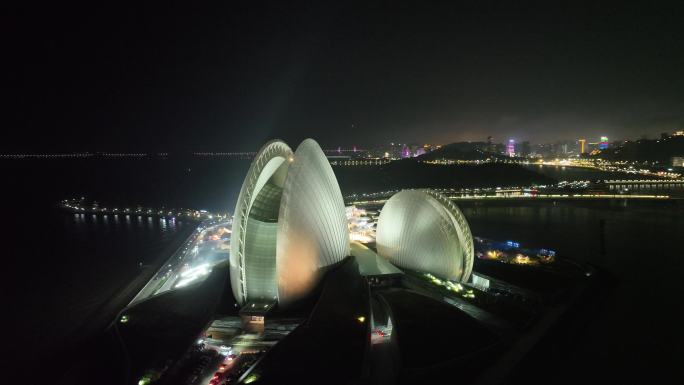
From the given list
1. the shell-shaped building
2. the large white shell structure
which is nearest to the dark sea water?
the large white shell structure

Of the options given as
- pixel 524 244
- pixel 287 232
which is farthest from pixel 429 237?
pixel 524 244

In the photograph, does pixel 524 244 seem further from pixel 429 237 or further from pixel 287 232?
pixel 287 232

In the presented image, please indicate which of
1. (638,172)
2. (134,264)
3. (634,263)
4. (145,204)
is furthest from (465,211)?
(638,172)

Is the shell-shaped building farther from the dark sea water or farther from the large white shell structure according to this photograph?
the dark sea water

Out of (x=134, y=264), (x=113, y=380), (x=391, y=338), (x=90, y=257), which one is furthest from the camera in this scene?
(x=90, y=257)

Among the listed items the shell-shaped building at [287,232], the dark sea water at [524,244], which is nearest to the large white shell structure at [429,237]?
the shell-shaped building at [287,232]

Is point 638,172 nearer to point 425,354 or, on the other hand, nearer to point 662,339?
point 662,339
